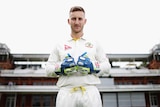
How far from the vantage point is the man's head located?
9.45 ft

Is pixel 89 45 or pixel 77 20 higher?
pixel 77 20

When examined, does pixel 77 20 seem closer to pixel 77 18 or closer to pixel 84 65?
pixel 77 18

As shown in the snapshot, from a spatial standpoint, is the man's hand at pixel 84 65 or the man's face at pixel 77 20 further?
the man's face at pixel 77 20

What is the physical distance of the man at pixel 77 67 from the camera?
8.56 feet

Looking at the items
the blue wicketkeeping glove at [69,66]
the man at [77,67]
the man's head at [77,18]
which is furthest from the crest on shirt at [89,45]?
the blue wicketkeeping glove at [69,66]

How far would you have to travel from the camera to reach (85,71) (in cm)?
262

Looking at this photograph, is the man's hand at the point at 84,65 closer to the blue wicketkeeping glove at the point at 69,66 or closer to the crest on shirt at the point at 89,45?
the blue wicketkeeping glove at the point at 69,66

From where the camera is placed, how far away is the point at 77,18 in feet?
9.45

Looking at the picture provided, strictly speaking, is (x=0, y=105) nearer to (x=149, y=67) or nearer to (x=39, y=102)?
(x=39, y=102)

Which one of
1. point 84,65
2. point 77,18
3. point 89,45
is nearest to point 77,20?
point 77,18

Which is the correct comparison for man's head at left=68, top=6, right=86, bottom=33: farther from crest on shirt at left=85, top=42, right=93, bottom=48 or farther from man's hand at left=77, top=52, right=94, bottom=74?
man's hand at left=77, top=52, right=94, bottom=74

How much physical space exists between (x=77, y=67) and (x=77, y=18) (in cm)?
→ 70

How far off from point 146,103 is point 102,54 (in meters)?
23.7

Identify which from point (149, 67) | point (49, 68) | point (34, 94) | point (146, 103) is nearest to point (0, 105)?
point (34, 94)
